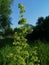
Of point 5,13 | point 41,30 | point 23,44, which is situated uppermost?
point 5,13

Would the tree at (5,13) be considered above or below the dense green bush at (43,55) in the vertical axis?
above

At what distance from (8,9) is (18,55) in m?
26.0

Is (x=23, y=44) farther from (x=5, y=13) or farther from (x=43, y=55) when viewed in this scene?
(x=5, y=13)

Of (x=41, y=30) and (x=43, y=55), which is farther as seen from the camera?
(x=41, y=30)

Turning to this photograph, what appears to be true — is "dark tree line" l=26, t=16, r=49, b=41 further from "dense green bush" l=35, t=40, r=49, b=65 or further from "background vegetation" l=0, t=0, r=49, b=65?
"dense green bush" l=35, t=40, r=49, b=65

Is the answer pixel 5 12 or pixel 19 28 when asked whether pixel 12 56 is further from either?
pixel 5 12

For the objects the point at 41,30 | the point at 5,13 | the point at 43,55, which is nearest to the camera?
the point at 43,55

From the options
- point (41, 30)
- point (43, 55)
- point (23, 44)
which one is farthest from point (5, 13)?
point (23, 44)

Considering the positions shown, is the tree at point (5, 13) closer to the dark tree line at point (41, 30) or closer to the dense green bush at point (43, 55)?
the dark tree line at point (41, 30)

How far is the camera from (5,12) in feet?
98.6

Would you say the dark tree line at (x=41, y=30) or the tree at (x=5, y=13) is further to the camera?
the tree at (x=5, y=13)

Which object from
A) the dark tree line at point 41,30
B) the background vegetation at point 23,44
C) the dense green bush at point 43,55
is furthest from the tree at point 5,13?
the dense green bush at point 43,55

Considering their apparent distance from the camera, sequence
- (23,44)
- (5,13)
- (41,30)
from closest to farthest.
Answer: (23,44) → (41,30) → (5,13)

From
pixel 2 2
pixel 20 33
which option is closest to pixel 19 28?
pixel 20 33
